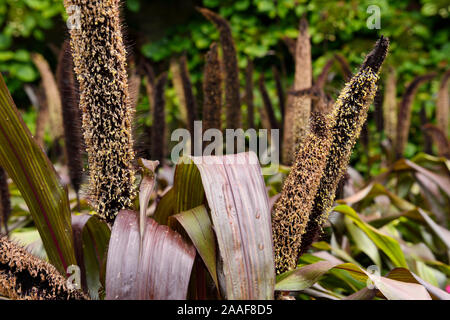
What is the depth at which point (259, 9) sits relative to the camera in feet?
13.9

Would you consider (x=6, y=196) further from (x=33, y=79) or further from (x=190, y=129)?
(x=33, y=79)

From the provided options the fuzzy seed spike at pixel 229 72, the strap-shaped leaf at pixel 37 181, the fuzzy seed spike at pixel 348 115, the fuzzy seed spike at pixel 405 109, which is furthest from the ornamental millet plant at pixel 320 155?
the fuzzy seed spike at pixel 405 109

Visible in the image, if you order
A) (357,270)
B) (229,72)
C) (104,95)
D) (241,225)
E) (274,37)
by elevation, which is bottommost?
(357,270)

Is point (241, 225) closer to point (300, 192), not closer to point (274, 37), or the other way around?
point (300, 192)

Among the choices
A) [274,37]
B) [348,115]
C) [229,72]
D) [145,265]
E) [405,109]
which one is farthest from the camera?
[274,37]

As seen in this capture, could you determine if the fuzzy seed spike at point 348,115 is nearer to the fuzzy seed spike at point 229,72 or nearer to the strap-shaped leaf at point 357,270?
the strap-shaped leaf at point 357,270

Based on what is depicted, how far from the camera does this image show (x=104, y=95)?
68 cm

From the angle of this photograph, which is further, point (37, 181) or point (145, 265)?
point (37, 181)

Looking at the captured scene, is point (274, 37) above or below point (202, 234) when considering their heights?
above

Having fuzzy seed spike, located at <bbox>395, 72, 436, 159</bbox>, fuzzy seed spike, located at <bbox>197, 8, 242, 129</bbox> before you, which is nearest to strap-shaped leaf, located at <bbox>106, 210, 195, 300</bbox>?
fuzzy seed spike, located at <bbox>197, 8, 242, 129</bbox>

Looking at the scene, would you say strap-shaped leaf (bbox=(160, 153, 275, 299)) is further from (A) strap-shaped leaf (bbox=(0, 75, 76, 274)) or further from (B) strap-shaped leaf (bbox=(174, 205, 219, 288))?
(A) strap-shaped leaf (bbox=(0, 75, 76, 274))

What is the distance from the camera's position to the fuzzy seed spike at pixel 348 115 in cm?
73

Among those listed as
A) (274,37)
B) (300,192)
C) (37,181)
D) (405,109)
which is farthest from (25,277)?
(274,37)

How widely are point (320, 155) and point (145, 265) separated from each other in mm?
352
